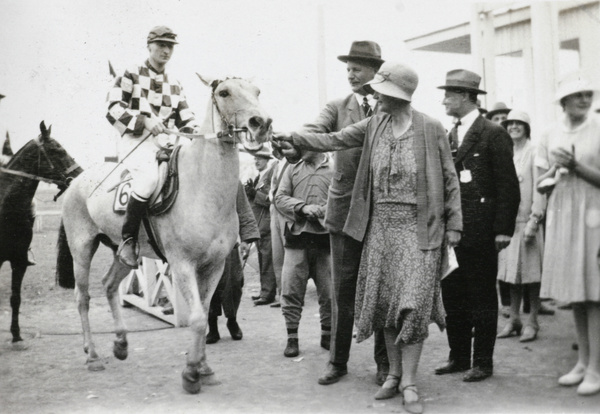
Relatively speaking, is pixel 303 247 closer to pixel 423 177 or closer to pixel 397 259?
pixel 397 259

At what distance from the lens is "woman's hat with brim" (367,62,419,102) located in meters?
4.54

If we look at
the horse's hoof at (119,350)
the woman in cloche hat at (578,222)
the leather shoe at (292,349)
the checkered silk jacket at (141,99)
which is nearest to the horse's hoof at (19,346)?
the horse's hoof at (119,350)

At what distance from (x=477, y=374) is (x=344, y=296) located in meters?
1.19

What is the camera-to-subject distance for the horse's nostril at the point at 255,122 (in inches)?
187

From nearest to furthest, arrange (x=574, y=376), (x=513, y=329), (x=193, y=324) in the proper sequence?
(x=574, y=376) → (x=193, y=324) → (x=513, y=329)

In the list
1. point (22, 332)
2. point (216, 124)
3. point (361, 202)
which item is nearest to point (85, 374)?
point (22, 332)

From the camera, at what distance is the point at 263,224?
32.4 feet

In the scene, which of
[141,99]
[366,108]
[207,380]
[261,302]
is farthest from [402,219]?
[261,302]

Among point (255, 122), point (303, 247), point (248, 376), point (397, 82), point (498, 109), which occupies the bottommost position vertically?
point (248, 376)

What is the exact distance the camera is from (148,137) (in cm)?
587

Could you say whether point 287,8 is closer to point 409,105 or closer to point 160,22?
point 160,22

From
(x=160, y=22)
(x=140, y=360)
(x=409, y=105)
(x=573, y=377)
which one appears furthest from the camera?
(x=140, y=360)

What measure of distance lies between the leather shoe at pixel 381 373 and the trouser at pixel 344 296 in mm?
31

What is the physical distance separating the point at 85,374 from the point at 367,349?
103 inches
